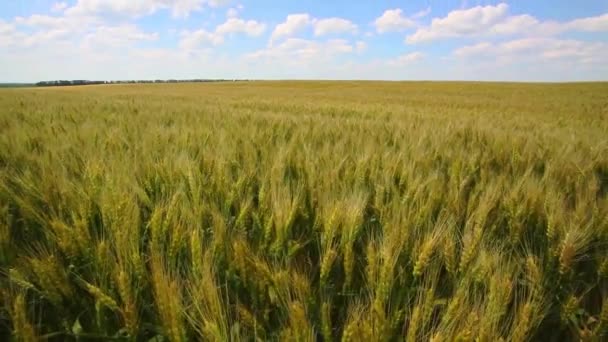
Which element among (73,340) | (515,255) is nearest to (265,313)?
(73,340)

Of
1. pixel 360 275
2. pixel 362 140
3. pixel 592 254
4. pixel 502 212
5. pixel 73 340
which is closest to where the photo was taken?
pixel 73 340

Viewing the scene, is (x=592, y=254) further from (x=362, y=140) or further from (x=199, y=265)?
(x=362, y=140)

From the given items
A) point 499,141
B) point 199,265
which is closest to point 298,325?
point 199,265

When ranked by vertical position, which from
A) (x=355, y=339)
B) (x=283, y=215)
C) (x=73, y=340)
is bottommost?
(x=73, y=340)

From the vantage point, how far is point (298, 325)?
703mm

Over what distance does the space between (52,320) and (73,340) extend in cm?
11

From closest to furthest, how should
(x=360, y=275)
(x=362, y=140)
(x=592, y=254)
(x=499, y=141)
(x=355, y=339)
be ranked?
1. (x=355, y=339)
2. (x=360, y=275)
3. (x=592, y=254)
4. (x=499, y=141)
5. (x=362, y=140)

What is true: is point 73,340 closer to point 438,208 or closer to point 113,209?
point 113,209

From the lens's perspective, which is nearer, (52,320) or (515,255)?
(52,320)

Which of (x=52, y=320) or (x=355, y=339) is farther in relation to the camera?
(x=52, y=320)

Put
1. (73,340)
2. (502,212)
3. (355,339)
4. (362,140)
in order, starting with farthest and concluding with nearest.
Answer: (362,140) → (502,212) → (73,340) → (355,339)

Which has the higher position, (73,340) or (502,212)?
(502,212)

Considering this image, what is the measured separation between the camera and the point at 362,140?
118 inches

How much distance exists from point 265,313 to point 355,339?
289 millimetres
